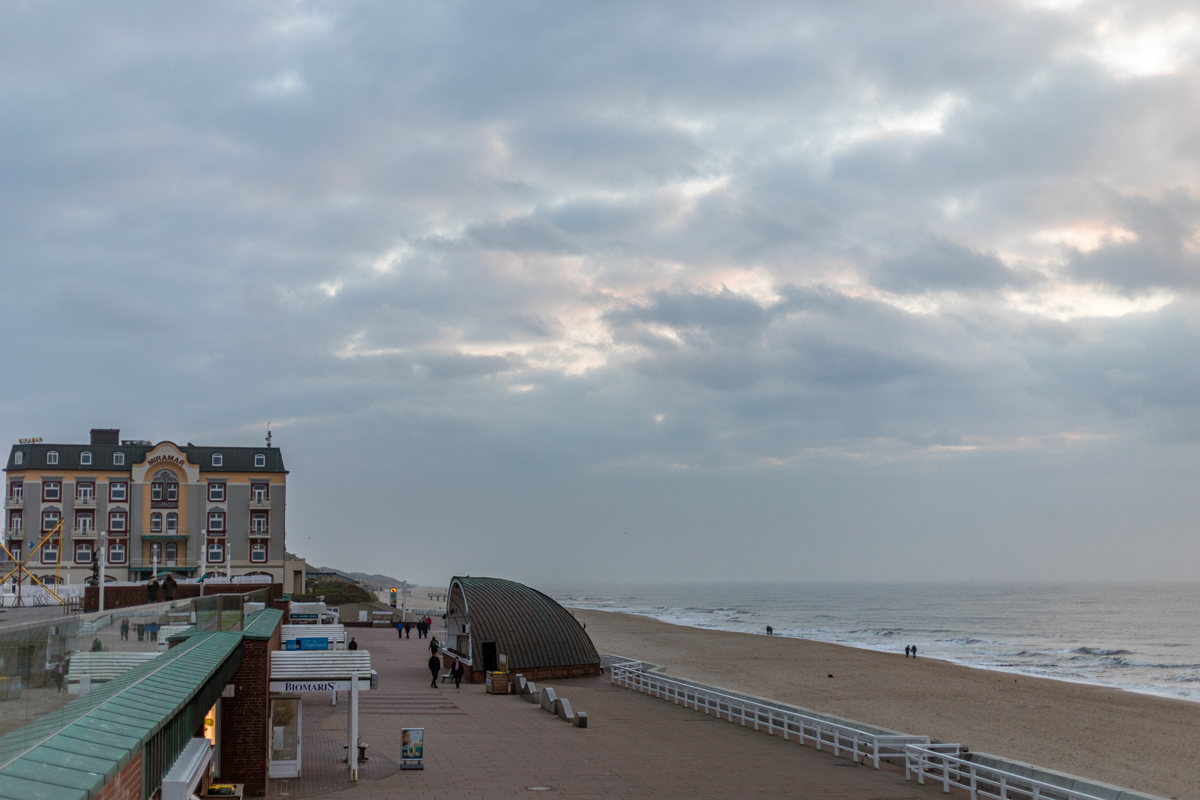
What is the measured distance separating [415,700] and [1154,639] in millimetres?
72121

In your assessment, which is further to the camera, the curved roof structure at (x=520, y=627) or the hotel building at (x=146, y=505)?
the hotel building at (x=146, y=505)

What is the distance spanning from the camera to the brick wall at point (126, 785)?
15.7 ft

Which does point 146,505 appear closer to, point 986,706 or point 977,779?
point 986,706

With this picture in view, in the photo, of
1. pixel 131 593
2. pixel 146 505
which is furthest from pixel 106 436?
pixel 131 593

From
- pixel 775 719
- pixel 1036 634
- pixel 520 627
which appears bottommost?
pixel 1036 634

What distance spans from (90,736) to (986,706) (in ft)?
129

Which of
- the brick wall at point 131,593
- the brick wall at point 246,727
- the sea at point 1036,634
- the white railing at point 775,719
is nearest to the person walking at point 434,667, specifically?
the white railing at point 775,719

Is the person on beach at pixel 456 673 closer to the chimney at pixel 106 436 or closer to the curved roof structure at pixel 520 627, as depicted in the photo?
the curved roof structure at pixel 520 627

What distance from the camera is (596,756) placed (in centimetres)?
1956

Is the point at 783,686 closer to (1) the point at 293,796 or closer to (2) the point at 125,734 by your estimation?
(1) the point at 293,796

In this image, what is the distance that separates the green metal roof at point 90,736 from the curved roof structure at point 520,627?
26.4 meters

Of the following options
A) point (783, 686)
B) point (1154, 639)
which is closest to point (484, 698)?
point (783, 686)

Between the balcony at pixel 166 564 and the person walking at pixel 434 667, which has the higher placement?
the balcony at pixel 166 564

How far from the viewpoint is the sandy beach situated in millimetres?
26938
